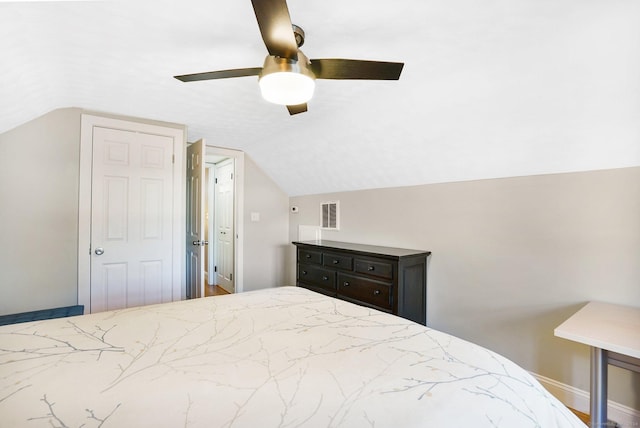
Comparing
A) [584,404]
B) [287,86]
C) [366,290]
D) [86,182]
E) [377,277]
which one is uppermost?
[287,86]

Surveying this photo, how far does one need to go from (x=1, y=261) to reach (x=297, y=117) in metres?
2.66

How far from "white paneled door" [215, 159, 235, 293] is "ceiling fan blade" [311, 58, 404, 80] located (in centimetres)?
313

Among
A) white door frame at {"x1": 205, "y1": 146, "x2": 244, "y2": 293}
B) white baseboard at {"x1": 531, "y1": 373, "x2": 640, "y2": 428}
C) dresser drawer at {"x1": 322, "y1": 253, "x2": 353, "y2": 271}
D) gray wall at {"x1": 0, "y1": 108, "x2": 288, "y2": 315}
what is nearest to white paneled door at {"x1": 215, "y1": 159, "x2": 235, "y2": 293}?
white door frame at {"x1": 205, "y1": 146, "x2": 244, "y2": 293}

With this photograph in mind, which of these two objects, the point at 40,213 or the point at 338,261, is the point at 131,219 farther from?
the point at 338,261

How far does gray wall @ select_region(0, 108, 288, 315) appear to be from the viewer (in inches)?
91.7

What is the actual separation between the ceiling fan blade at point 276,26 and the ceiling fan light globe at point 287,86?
3.0 inches

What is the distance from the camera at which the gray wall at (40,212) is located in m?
2.33

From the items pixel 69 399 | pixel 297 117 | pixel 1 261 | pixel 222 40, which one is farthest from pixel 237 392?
pixel 1 261

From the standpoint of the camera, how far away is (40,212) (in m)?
2.45

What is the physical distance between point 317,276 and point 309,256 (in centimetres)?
26

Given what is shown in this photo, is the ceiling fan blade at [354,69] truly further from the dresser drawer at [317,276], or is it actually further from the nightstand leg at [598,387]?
the dresser drawer at [317,276]

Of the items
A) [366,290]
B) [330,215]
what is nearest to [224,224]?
[330,215]

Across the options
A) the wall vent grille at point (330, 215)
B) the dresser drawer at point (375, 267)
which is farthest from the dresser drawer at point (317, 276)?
the wall vent grille at point (330, 215)

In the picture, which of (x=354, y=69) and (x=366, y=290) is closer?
(x=354, y=69)
